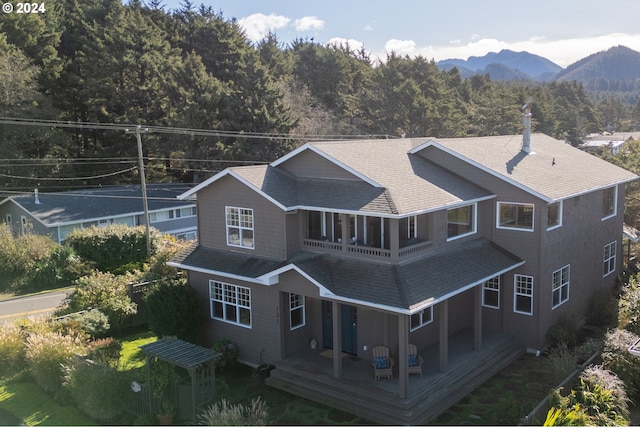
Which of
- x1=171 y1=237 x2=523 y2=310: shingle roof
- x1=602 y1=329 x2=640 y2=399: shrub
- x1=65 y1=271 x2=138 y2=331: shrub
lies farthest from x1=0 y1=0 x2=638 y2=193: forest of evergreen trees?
x1=602 y1=329 x2=640 y2=399: shrub

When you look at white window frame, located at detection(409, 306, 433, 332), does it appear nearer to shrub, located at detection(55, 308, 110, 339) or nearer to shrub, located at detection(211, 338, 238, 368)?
shrub, located at detection(211, 338, 238, 368)

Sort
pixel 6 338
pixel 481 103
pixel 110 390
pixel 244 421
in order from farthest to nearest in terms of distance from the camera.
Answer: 1. pixel 481 103
2. pixel 6 338
3. pixel 110 390
4. pixel 244 421

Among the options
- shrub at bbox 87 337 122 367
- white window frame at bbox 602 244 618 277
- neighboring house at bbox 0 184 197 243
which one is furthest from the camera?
neighboring house at bbox 0 184 197 243

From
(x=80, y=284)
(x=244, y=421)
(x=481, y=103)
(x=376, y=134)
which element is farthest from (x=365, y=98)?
(x=244, y=421)

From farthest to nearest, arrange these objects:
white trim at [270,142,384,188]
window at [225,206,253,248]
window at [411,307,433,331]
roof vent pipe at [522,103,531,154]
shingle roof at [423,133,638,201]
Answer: roof vent pipe at [522,103,531,154] < shingle roof at [423,133,638,201] < window at [225,206,253,248] < window at [411,307,433,331] < white trim at [270,142,384,188]

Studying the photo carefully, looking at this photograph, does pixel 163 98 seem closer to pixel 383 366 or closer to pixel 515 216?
pixel 515 216

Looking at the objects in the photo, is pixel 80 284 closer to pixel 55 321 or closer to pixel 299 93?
pixel 55 321
